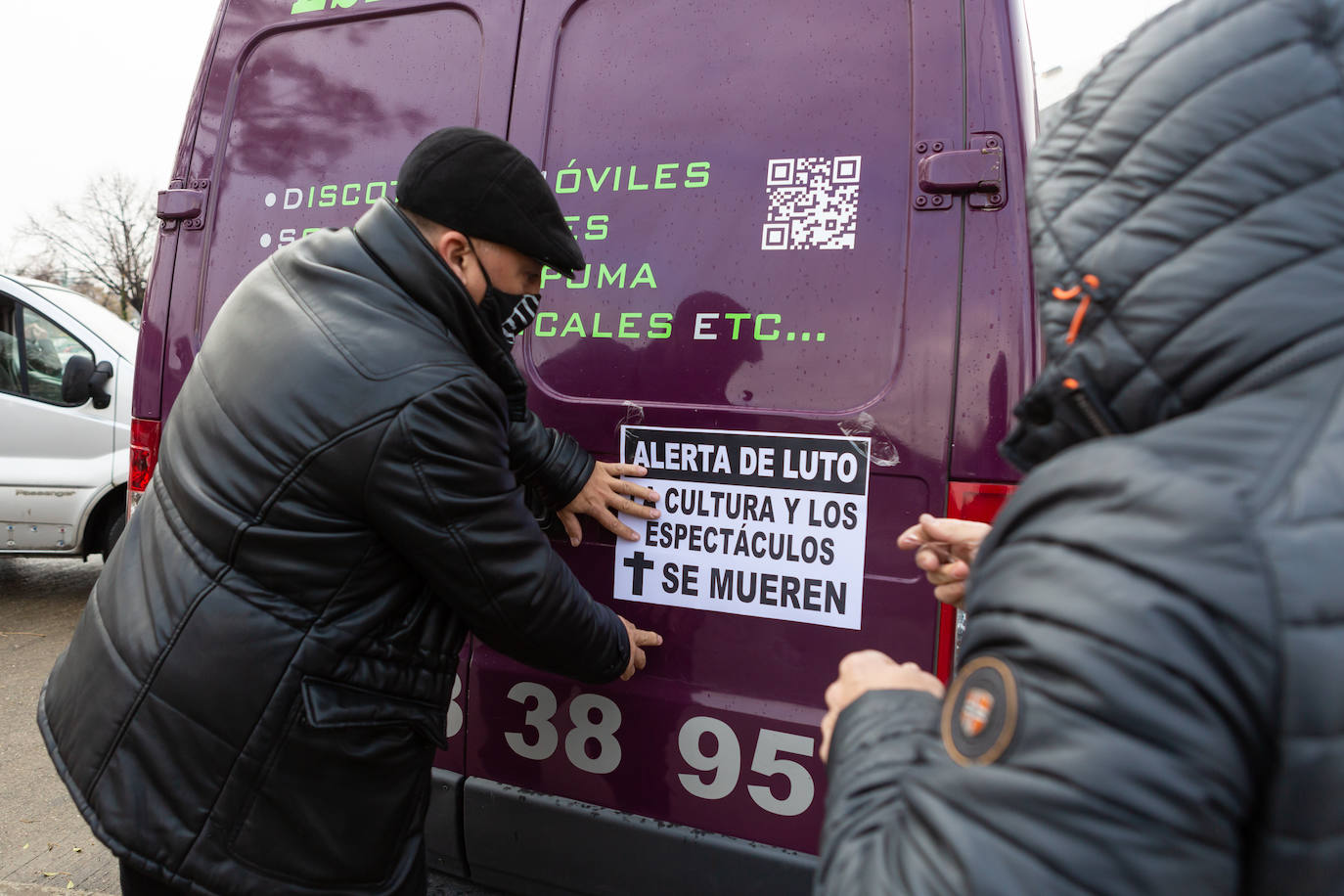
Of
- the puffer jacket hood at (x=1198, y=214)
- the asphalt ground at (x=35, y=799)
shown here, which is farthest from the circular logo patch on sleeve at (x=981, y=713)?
the asphalt ground at (x=35, y=799)

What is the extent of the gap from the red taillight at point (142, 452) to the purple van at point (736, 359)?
0.92m

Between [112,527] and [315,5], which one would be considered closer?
[315,5]

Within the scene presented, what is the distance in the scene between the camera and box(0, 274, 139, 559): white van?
5.17 meters

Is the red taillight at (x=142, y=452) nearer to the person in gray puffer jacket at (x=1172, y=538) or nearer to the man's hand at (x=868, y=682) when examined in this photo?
the man's hand at (x=868, y=682)

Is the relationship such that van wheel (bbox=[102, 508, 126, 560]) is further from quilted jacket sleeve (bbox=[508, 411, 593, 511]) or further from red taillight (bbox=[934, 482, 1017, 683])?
red taillight (bbox=[934, 482, 1017, 683])

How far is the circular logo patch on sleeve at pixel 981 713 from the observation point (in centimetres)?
67

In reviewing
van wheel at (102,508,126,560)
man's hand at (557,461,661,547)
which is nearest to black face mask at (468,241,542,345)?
man's hand at (557,461,661,547)

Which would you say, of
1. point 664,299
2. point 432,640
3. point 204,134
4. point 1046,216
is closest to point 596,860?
point 432,640

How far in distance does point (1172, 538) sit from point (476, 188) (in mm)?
1286

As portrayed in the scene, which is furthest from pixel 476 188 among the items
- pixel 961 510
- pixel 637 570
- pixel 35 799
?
pixel 35 799

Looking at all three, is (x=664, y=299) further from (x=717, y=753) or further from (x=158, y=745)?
(x=158, y=745)

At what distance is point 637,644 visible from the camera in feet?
5.85

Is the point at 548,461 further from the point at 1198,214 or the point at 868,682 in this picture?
the point at 1198,214

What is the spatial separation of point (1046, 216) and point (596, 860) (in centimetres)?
163
